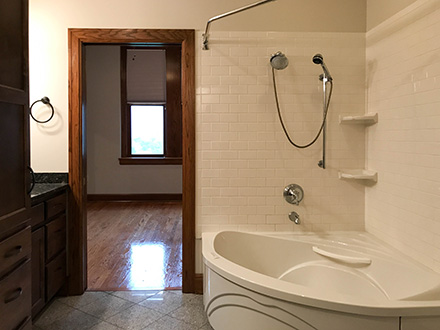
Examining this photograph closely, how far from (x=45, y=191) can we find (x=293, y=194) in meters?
1.76

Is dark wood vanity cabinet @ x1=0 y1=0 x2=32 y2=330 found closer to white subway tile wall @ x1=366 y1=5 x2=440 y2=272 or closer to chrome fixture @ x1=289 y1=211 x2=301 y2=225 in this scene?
chrome fixture @ x1=289 y1=211 x2=301 y2=225

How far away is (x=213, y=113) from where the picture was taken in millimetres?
2609

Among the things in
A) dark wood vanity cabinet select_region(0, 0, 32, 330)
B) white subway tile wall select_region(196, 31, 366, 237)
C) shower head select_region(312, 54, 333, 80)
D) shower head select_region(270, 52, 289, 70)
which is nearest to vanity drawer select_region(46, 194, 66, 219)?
dark wood vanity cabinet select_region(0, 0, 32, 330)

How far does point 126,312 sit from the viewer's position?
93.9 inches

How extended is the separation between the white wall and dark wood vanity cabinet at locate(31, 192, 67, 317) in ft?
12.9

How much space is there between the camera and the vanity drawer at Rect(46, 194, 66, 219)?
229cm

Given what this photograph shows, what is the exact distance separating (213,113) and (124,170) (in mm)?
4238

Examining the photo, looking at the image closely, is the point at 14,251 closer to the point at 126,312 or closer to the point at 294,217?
the point at 126,312

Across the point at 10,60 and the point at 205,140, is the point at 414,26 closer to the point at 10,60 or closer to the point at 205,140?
the point at 205,140

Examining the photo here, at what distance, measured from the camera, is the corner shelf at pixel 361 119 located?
2463mm

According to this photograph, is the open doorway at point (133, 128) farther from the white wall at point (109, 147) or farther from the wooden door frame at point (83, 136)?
the wooden door frame at point (83, 136)

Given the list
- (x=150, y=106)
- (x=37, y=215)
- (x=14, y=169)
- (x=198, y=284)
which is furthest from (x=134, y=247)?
(x=150, y=106)

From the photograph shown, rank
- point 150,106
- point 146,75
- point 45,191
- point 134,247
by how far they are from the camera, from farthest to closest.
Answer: point 150,106 < point 146,75 < point 134,247 < point 45,191

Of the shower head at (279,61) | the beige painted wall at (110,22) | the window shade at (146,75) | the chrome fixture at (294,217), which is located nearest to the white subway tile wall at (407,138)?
the beige painted wall at (110,22)
